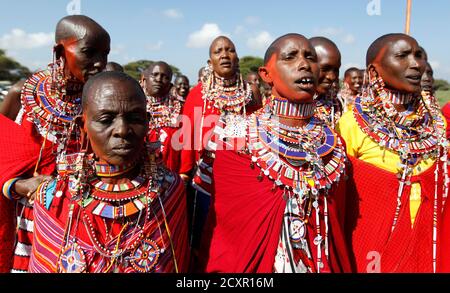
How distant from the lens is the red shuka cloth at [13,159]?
2.55 metres

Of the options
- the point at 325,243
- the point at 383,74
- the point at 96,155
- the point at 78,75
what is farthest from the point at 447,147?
the point at 78,75

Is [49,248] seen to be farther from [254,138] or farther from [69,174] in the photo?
[254,138]

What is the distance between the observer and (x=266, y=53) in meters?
2.69

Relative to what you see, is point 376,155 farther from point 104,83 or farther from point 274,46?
point 104,83

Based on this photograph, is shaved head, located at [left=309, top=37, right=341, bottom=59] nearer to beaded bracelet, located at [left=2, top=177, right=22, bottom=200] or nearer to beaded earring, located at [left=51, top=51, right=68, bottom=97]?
beaded earring, located at [left=51, top=51, right=68, bottom=97]

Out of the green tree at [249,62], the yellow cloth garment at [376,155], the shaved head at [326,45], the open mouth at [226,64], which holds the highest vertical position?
the green tree at [249,62]

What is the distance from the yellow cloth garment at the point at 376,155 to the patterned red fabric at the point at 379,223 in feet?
0.16

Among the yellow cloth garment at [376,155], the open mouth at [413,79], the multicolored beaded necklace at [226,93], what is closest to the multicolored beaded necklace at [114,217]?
the yellow cloth garment at [376,155]

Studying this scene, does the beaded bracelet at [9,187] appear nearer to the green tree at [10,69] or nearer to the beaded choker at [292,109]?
the beaded choker at [292,109]

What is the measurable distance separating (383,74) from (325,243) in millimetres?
1342

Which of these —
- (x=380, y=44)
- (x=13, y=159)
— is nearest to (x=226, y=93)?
(x=380, y=44)

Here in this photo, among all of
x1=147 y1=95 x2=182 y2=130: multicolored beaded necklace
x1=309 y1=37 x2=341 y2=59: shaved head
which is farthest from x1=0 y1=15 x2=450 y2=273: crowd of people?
x1=147 y1=95 x2=182 y2=130: multicolored beaded necklace

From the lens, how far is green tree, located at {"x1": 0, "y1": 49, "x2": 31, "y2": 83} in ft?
120

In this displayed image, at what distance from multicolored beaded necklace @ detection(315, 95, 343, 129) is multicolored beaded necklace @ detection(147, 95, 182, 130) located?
7.20ft
